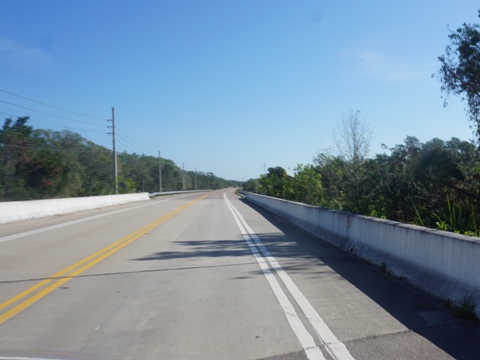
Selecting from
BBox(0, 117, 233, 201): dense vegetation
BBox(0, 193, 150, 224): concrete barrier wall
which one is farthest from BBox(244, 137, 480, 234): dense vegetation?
BBox(0, 117, 233, 201): dense vegetation

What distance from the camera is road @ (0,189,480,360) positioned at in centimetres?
629

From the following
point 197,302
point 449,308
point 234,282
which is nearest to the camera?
point 449,308

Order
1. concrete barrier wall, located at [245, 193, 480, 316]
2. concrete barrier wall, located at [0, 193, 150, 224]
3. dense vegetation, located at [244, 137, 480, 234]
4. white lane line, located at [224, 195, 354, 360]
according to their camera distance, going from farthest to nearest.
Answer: concrete barrier wall, located at [0, 193, 150, 224], dense vegetation, located at [244, 137, 480, 234], concrete barrier wall, located at [245, 193, 480, 316], white lane line, located at [224, 195, 354, 360]

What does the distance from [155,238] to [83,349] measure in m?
12.2

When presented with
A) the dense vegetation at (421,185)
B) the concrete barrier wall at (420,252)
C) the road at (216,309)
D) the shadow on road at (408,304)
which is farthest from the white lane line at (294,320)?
the dense vegetation at (421,185)

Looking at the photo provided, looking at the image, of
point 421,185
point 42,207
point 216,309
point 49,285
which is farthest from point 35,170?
point 216,309

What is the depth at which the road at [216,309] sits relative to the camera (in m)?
6.29

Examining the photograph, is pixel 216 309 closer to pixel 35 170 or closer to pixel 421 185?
pixel 421 185

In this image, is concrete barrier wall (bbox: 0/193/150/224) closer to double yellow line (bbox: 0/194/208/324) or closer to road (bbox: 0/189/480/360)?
road (bbox: 0/189/480/360)

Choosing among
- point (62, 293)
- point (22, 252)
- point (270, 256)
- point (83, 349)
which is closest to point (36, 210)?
point (22, 252)

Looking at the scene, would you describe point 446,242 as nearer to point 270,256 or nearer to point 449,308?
point 449,308

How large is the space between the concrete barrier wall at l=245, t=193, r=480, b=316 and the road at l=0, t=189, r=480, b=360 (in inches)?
11.8

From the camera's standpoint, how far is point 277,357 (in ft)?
19.7

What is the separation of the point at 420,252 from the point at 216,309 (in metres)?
4.01
